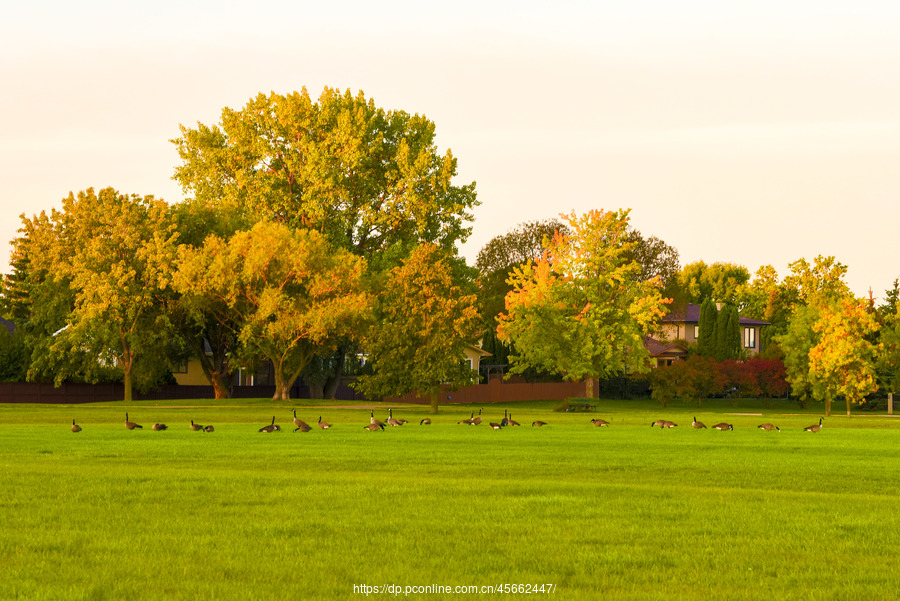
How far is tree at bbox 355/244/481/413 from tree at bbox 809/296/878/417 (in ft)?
96.5

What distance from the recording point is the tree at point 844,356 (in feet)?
247

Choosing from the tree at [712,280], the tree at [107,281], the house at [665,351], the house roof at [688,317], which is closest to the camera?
the tree at [107,281]

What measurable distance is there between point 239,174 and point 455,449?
5329 centimetres

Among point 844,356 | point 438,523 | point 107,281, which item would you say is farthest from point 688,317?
point 438,523

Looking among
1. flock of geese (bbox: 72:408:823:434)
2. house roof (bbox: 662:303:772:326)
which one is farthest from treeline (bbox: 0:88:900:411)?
house roof (bbox: 662:303:772:326)

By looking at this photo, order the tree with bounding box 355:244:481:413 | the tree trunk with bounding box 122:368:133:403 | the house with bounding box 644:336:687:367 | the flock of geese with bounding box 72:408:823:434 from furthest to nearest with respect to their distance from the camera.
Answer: the house with bounding box 644:336:687:367 → the tree trunk with bounding box 122:368:133:403 → the tree with bounding box 355:244:481:413 → the flock of geese with bounding box 72:408:823:434

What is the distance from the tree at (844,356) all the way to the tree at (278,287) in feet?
109

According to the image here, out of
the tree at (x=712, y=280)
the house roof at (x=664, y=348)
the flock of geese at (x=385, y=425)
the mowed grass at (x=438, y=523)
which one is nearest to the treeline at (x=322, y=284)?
the flock of geese at (x=385, y=425)

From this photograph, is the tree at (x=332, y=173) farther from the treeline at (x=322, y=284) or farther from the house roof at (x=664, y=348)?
the house roof at (x=664, y=348)

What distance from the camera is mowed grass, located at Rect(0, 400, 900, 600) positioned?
32.4 feet

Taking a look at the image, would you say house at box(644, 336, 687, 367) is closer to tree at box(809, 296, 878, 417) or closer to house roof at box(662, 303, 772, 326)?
house roof at box(662, 303, 772, 326)

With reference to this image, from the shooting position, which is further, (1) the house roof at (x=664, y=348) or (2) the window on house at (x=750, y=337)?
(2) the window on house at (x=750, y=337)

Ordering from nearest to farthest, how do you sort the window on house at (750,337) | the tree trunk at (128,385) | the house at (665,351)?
the tree trunk at (128,385) < the house at (665,351) < the window on house at (750,337)

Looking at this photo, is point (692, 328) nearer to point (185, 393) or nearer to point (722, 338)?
Answer: point (722, 338)
